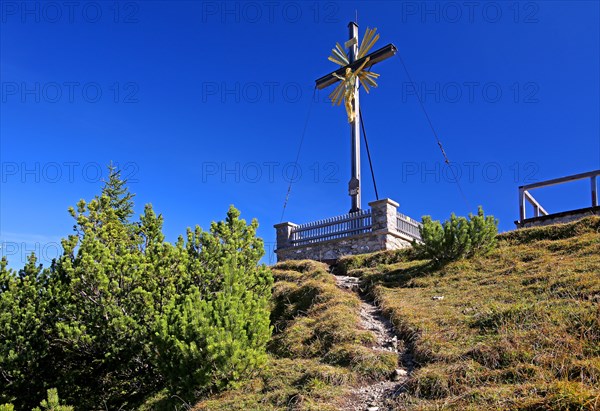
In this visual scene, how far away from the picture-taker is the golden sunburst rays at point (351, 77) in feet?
62.8

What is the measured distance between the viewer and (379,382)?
641cm

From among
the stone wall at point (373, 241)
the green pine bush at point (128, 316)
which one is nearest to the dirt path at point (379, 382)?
the green pine bush at point (128, 316)

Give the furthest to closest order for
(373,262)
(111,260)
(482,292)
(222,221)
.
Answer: (373,262)
(222,221)
(482,292)
(111,260)

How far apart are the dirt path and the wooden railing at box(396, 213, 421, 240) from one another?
6.41 metres

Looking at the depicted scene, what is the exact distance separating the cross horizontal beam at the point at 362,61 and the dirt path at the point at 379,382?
11.6 meters

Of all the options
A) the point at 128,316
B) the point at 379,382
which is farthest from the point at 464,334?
the point at 128,316

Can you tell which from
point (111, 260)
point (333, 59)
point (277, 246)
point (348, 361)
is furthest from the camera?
point (333, 59)

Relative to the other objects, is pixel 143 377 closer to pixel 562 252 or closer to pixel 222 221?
pixel 222 221

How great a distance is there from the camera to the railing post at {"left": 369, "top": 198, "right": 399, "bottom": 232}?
15.2 m

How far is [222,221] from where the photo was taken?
909 centimetres

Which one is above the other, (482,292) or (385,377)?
(482,292)

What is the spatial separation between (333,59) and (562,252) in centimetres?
1282

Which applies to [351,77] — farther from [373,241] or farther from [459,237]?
[459,237]

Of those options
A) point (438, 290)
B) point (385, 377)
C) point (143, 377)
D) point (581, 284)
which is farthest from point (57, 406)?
point (581, 284)
